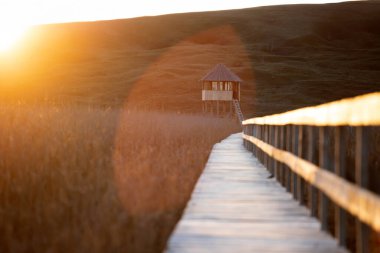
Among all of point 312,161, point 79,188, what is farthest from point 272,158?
point 79,188

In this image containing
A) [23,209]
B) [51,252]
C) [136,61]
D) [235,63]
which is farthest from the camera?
[136,61]

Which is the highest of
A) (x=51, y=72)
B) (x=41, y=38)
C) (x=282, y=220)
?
Answer: (x=41, y=38)

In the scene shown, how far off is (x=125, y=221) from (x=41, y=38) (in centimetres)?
12078

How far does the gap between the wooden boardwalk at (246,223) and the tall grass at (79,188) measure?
217mm

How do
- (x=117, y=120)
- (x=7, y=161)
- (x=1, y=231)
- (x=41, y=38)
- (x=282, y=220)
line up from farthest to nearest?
1. (x=41, y=38)
2. (x=117, y=120)
3. (x=7, y=161)
4. (x=282, y=220)
5. (x=1, y=231)

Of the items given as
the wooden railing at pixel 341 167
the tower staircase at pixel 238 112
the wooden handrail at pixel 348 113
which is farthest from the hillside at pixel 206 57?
the wooden handrail at pixel 348 113

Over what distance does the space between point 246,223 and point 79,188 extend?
1.72 meters

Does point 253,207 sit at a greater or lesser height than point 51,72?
lesser

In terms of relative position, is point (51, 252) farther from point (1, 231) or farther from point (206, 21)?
point (206, 21)

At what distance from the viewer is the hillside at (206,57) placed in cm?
6819

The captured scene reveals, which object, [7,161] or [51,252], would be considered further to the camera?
[7,161]

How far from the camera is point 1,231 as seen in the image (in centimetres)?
474

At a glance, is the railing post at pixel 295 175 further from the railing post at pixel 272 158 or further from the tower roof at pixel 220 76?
the tower roof at pixel 220 76

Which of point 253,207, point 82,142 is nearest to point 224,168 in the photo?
point 82,142
